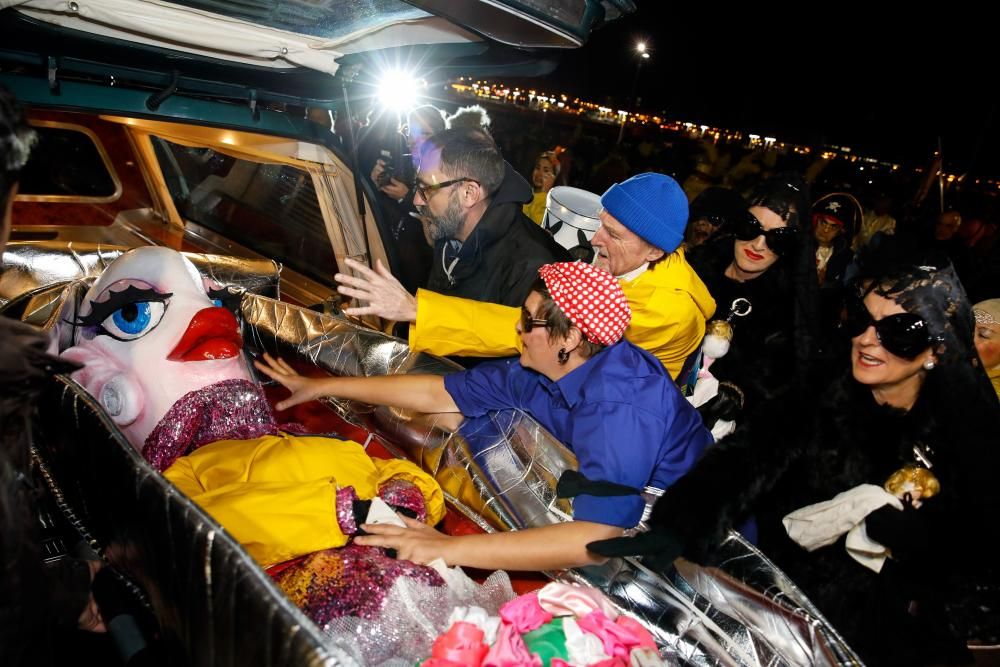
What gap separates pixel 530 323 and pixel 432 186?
1.22 metres

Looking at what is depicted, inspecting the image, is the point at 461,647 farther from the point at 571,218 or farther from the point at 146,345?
the point at 571,218

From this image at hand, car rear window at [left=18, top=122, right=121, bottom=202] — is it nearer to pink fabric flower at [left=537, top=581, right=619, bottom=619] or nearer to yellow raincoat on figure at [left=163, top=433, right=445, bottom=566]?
yellow raincoat on figure at [left=163, top=433, right=445, bottom=566]

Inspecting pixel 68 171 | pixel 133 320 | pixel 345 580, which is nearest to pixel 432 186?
pixel 133 320

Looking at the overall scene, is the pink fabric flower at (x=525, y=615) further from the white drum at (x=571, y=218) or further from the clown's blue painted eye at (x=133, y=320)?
the white drum at (x=571, y=218)

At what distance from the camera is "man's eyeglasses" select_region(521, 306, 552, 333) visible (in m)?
1.98

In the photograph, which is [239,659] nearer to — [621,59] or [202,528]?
[202,528]

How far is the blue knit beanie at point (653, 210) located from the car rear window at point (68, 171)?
3555mm

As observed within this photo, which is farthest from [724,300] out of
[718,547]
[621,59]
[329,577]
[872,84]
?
[621,59]

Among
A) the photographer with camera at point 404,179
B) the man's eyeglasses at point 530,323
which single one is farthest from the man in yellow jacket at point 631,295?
the photographer with camera at point 404,179

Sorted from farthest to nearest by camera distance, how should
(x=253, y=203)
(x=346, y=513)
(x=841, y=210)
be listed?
(x=253, y=203)
(x=841, y=210)
(x=346, y=513)

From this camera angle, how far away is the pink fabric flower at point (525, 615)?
141 centimetres

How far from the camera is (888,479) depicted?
189 cm

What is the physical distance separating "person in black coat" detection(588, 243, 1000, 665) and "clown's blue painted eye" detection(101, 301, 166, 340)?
166 cm

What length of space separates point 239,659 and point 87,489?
2.78 feet
